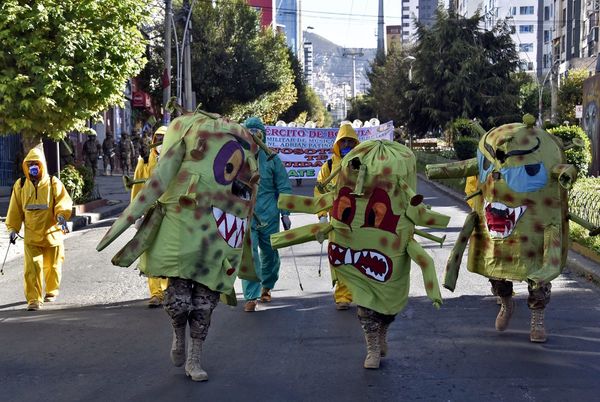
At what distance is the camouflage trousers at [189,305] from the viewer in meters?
6.29

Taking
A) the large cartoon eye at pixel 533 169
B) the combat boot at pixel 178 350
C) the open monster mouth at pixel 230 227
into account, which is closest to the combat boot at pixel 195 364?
the combat boot at pixel 178 350

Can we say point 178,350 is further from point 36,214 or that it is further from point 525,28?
point 525,28

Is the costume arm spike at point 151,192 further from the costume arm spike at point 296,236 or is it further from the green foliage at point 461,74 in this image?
the green foliage at point 461,74

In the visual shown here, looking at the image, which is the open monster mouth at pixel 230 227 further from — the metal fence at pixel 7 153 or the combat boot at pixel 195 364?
the metal fence at pixel 7 153

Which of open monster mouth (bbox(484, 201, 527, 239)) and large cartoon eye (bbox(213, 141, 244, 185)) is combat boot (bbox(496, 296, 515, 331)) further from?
large cartoon eye (bbox(213, 141, 244, 185))

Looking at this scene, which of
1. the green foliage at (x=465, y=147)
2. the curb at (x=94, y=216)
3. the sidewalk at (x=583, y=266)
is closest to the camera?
the sidewalk at (x=583, y=266)

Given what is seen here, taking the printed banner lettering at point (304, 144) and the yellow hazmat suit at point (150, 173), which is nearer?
the yellow hazmat suit at point (150, 173)

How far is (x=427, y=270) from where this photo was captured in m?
6.51

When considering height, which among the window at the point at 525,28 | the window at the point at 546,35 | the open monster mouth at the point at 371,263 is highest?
the window at the point at 525,28

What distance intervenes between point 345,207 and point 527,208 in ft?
5.39

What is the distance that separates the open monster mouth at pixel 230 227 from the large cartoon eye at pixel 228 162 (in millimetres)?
219

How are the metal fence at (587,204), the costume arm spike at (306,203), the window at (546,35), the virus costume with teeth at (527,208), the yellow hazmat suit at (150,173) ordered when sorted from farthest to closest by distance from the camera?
the window at (546,35) < the metal fence at (587,204) < the yellow hazmat suit at (150,173) < the virus costume with teeth at (527,208) < the costume arm spike at (306,203)

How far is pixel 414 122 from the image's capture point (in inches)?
1780

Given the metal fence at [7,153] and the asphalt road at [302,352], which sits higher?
the metal fence at [7,153]
